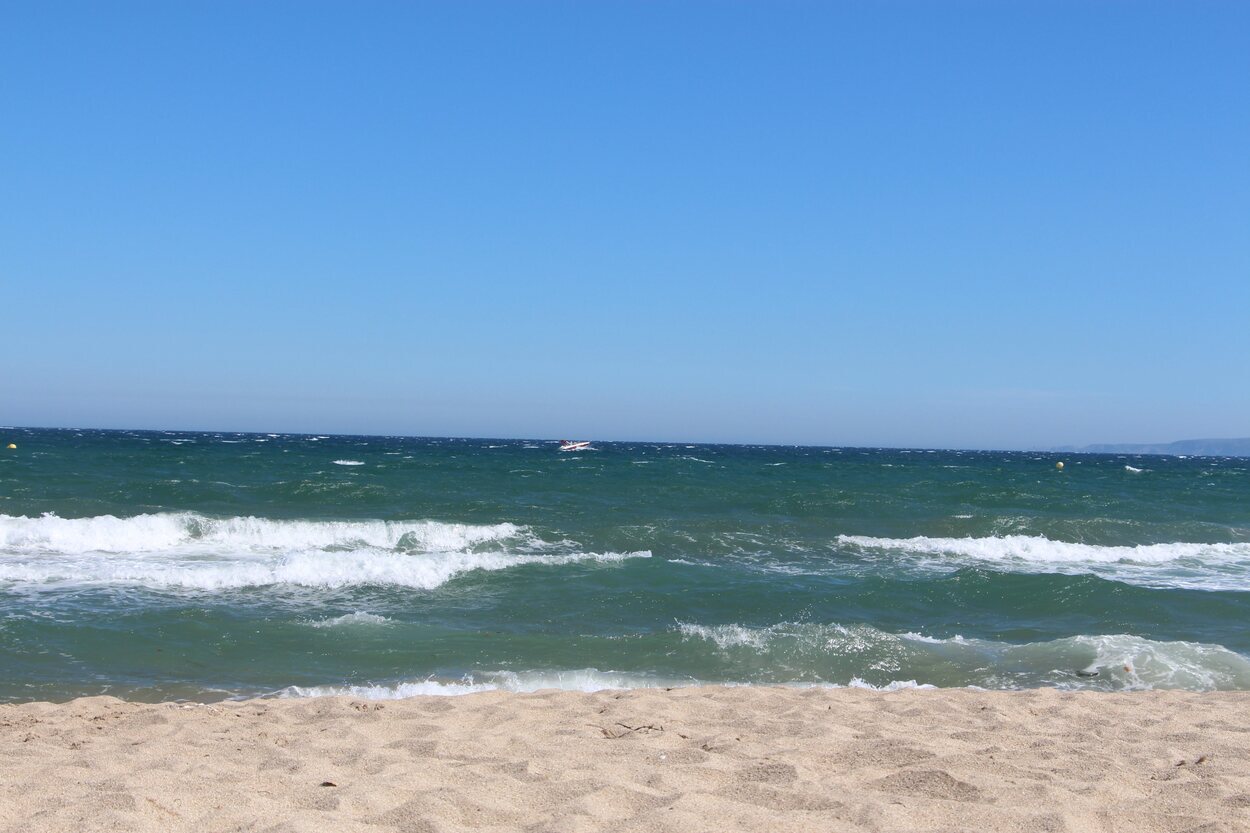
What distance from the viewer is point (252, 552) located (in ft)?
55.6

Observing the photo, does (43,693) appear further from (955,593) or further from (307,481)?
(307,481)

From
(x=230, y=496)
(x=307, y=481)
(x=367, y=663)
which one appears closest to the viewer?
(x=367, y=663)

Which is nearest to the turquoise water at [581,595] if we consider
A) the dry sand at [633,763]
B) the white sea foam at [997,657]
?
the white sea foam at [997,657]

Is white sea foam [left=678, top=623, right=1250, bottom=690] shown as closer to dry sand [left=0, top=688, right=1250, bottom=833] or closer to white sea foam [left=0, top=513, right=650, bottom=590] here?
dry sand [left=0, top=688, right=1250, bottom=833]

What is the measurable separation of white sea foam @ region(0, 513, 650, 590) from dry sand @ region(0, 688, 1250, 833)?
252 inches

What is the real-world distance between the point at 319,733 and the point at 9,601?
24.7 feet

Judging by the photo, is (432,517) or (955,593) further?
(432,517)

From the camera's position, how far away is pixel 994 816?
4461mm

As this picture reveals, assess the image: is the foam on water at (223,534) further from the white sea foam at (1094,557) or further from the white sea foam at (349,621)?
the white sea foam at (1094,557)

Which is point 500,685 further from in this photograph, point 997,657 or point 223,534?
point 223,534

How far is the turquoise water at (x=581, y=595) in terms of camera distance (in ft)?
29.9

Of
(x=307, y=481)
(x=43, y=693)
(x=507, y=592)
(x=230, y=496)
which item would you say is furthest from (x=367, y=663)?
(x=307, y=481)

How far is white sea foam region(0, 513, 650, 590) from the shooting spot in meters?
13.5

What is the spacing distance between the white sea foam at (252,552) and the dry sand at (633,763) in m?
6.40
